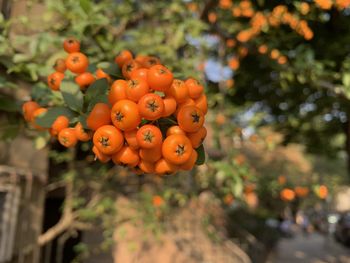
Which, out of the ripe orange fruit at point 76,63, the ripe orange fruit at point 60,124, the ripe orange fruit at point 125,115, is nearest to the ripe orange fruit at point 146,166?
the ripe orange fruit at point 125,115

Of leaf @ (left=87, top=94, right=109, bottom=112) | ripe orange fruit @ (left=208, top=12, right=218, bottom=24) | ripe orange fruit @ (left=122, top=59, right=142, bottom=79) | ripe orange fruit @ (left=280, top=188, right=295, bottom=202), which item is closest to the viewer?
leaf @ (left=87, top=94, right=109, bottom=112)

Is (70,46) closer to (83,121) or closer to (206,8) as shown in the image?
(83,121)

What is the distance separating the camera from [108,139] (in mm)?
1661

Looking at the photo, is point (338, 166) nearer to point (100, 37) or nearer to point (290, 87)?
point (290, 87)

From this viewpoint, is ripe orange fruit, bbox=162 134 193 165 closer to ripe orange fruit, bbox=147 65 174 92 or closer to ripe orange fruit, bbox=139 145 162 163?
ripe orange fruit, bbox=139 145 162 163

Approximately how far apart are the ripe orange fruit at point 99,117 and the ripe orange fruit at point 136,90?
14cm

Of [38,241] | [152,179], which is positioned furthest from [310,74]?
[38,241]

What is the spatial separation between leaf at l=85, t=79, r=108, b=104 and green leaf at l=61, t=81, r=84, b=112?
0.09m

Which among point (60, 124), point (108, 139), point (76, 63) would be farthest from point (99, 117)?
point (76, 63)

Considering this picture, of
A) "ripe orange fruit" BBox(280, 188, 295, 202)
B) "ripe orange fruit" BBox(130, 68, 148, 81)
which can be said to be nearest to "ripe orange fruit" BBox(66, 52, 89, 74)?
"ripe orange fruit" BBox(130, 68, 148, 81)

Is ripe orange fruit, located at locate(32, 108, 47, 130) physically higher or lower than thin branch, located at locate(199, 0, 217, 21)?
lower

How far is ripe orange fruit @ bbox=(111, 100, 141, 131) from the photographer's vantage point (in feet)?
5.35

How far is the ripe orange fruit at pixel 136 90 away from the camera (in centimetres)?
169

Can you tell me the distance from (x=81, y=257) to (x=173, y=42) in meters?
4.17
